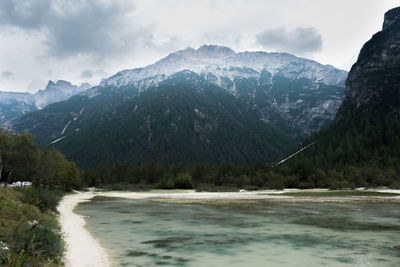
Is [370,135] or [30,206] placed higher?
[370,135]

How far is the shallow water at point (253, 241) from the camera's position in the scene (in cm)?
1867

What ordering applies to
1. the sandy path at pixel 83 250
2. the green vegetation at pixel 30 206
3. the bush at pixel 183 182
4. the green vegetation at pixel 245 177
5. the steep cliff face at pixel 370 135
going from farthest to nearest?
the steep cliff face at pixel 370 135, the bush at pixel 183 182, the green vegetation at pixel 245 177, the sandy path at pixel 83 250, the green vegetation at pixel 30 206

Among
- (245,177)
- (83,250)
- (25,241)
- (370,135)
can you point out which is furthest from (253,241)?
(370,135)

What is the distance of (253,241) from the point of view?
2434cm

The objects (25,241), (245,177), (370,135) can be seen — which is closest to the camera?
(25,241)

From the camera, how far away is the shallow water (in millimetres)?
18672

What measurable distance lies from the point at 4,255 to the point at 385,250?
2381 cm

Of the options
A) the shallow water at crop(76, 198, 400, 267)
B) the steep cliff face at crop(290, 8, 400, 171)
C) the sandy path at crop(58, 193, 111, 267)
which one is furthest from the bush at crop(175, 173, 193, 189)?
the sandy path at crop(58, 193, 111, 267)

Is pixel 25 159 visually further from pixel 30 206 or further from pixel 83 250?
pixel 83 250

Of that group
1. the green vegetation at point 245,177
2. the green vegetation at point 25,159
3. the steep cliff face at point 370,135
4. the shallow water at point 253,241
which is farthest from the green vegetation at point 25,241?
the steep cliff face at point 370,135

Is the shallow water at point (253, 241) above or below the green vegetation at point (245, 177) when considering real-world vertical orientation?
below

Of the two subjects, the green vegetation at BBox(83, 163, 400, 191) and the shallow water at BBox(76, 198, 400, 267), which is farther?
the green vegetation at BBox(83, 163, 400, 191)

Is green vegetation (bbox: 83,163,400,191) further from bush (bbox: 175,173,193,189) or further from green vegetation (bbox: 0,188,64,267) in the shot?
green vegetation (bbox: 0,188,64,267)

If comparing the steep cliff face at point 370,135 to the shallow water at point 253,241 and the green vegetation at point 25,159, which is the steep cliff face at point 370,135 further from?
the green vegetation at point 25,159
